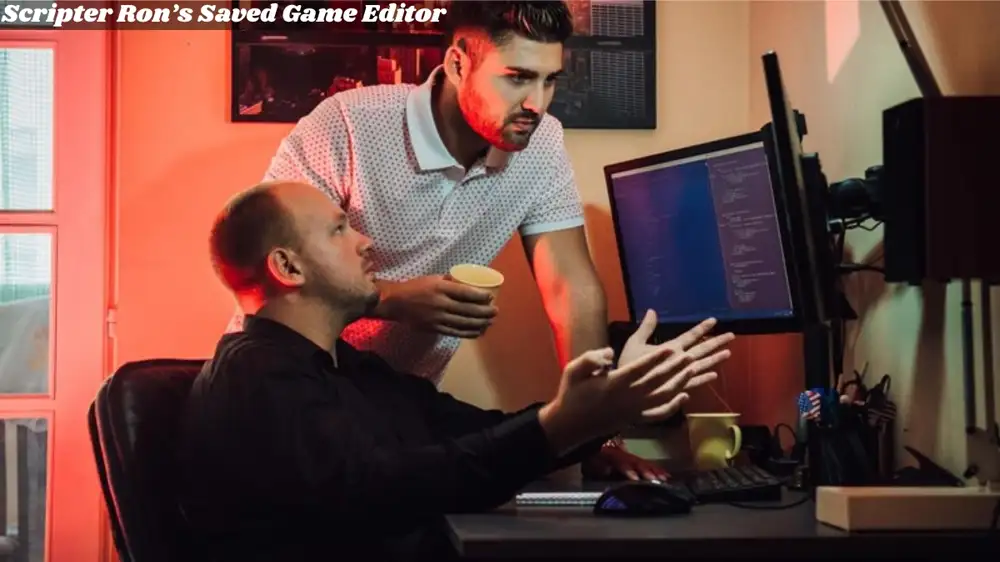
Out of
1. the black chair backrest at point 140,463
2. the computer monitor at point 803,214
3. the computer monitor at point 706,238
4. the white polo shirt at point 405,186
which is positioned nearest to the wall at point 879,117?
the computer monitor at point 706,238

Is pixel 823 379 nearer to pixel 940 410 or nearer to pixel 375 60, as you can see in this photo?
pixel 940 410

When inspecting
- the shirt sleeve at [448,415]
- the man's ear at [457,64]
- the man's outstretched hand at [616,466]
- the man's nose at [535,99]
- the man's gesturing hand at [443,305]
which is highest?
the man's ear at [457,64]

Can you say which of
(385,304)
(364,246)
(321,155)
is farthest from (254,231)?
(321,155)

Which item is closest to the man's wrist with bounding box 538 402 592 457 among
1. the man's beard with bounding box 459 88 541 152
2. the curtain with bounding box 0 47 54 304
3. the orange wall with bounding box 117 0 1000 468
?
the man's beard with bounding box 459 88 541 152

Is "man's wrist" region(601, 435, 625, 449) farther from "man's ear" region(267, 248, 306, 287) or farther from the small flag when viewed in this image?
"man's ear" region(267, 248, 306, 287)

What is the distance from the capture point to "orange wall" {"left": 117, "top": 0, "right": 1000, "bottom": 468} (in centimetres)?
245

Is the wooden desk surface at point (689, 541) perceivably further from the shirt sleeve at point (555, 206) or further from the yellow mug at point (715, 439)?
the shirt sleeve at point (555, 206)

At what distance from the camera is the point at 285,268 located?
5.51ft

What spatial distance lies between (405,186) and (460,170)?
0.11 metres

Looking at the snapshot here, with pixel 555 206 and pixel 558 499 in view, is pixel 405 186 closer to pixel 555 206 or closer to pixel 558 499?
pixel 555 206

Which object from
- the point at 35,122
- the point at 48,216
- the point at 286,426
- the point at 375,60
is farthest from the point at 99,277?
the point at 286,426

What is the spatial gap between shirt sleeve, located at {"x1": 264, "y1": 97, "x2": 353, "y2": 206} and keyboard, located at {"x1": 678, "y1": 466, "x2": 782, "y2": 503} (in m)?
0.89

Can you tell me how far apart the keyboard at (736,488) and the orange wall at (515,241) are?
710mm

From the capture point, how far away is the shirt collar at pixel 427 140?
6.86 ft
